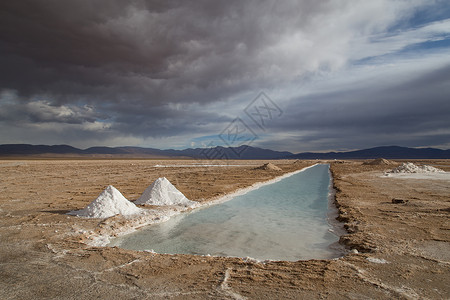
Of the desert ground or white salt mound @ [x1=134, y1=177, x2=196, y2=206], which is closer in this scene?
the desert ground

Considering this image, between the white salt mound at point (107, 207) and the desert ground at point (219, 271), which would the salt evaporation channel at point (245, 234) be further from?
the white salt mound at point (107, 207)

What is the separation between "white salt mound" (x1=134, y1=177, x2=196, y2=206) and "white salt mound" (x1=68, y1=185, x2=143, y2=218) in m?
1.61

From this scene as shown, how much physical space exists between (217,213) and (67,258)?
20.9 feet

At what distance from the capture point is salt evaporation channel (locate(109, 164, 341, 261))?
21.2 ft

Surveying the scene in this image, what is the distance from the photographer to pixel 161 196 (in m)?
11.6

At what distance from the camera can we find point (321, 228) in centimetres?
865

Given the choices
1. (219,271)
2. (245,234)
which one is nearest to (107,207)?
(245,234)

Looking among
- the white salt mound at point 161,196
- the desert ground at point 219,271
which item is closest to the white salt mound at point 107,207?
the desert ground at point 219,271

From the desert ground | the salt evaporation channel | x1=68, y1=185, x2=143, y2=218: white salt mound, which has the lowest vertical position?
the salt evaporation channel

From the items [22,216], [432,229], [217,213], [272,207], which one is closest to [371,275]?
[432,229]

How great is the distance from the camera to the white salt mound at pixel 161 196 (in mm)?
11398

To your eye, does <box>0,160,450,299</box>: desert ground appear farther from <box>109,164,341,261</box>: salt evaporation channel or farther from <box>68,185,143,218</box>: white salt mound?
<box>68,185,143,218</box>: white salt mound

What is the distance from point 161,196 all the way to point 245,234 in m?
5.00

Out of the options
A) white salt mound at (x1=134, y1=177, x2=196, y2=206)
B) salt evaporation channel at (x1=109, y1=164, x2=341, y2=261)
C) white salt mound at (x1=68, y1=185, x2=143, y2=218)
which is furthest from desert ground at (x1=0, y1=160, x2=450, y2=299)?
white salt mound at (x1=134, y1=177, x2=196, y2=206)
